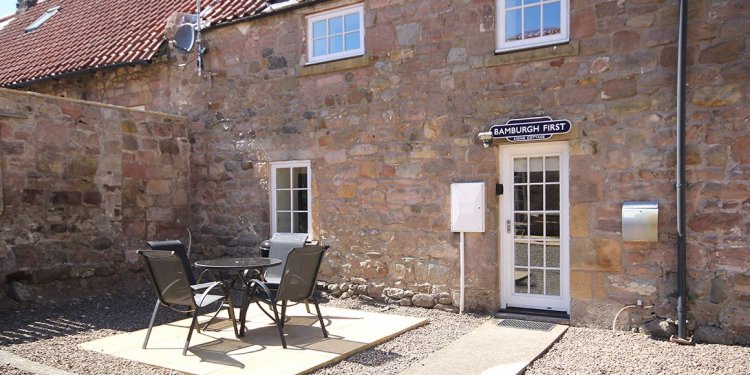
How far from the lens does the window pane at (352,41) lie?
8.16 metres

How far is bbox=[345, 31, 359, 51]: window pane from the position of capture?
8.16 m

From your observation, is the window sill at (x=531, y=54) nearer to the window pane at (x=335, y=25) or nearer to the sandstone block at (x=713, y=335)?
the window pane at (x=335, y=25)

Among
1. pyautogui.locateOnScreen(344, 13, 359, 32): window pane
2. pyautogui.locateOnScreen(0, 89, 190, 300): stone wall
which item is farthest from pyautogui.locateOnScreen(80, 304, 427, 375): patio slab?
pyautogui.locateOnScreen(344, 13, 359, 32): window pane

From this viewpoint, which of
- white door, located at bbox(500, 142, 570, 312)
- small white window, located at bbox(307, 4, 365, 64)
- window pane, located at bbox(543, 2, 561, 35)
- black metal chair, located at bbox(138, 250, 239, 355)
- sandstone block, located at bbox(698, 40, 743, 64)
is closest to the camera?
black metal chair, located at bbox(138, 250, 239, 355)

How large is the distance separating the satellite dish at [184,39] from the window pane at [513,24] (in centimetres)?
519

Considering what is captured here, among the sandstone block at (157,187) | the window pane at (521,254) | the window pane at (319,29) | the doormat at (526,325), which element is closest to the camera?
the doormat at (526,325)

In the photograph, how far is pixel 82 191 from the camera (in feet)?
27.7

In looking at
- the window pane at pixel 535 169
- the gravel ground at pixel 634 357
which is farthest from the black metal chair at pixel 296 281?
the window pane at pixel 535 169

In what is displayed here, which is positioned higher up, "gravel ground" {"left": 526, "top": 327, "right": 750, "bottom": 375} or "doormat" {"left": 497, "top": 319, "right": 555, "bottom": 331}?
"doormat" {"left": 497, "top": 319, "right": 555, "bottom": 331}

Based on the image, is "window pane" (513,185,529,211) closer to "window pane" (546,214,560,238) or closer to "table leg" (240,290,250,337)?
"window pane" (546,214,560,238)

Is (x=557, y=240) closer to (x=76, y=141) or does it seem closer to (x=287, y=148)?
(x=287, y=148)

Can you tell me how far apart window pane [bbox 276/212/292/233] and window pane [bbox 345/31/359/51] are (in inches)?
102

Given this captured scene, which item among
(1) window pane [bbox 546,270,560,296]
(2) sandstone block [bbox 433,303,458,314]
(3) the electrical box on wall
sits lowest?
(2) sandstone block [bbox 433,303,458,314]

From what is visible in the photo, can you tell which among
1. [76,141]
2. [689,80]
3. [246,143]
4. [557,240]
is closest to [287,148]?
[246,143]
